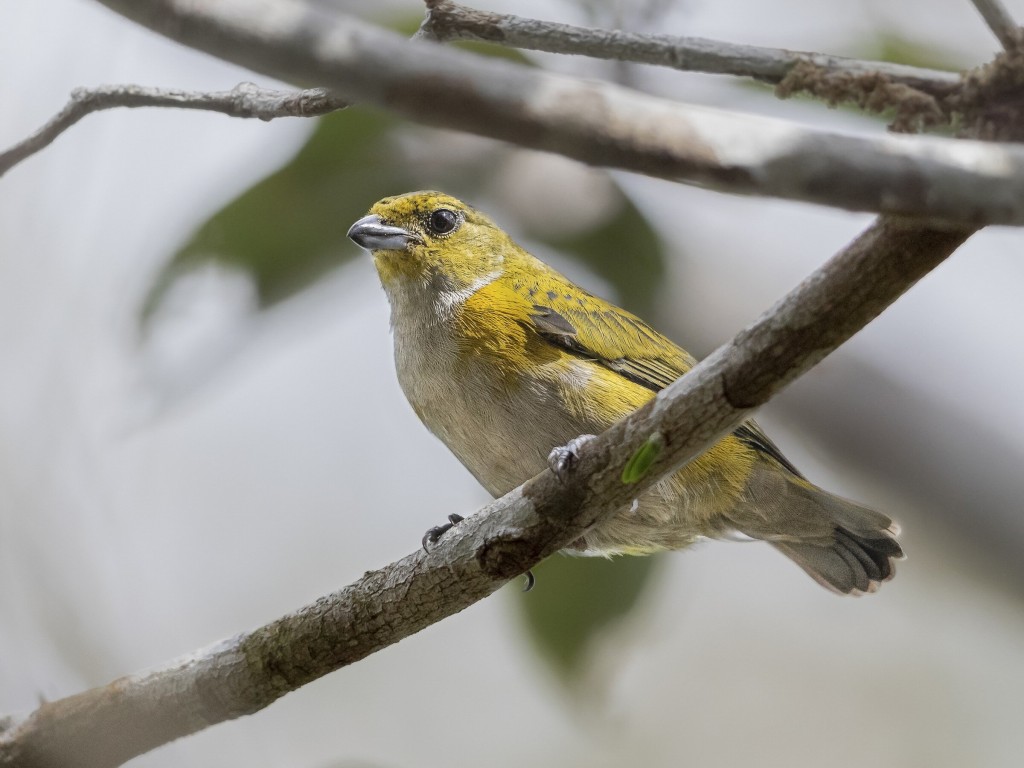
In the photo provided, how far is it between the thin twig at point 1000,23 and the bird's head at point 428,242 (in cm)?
251

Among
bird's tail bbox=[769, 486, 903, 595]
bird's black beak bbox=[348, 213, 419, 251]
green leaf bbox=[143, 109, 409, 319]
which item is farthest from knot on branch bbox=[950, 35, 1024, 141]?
green leaf bbox=[143, 109, 409, 319]

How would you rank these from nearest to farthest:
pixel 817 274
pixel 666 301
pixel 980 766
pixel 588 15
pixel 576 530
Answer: pixel 817 274
pixel 576 530
pixel 588 15
pixel 666 301
pixel 980 766

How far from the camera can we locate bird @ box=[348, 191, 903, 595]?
358 centimetres

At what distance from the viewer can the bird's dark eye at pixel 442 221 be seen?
4.29 meters

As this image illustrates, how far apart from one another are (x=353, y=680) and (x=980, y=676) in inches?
191

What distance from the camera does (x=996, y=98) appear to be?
1.72 m

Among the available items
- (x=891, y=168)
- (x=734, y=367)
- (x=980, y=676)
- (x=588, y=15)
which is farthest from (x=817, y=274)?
(x=980, y=676)

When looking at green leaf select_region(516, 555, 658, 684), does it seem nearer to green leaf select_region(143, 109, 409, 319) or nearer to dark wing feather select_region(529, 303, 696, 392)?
dark wing feather select_region(529, 303, 696, 392)

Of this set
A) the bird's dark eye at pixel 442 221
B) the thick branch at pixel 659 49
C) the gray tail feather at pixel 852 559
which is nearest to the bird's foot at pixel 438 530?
the bird's dark eye at pixel 442 221

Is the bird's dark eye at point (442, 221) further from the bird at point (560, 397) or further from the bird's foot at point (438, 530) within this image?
the bird's foot at point (438, 530)

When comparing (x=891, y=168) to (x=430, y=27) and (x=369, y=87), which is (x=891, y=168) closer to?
(x=369, y=87)

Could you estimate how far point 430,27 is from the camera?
7.34 ft

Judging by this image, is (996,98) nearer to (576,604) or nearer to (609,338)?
(609,338)

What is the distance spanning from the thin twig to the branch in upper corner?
3.92 ft
